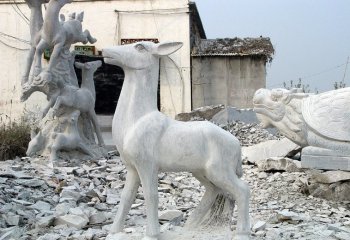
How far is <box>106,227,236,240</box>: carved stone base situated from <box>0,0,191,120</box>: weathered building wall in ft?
35.2

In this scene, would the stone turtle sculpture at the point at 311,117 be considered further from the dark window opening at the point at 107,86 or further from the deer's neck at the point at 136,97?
the dark window opening at the point at 107,86

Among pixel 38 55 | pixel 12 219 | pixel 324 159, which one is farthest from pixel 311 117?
pixel 38 55

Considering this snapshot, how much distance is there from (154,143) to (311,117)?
3.20 metres

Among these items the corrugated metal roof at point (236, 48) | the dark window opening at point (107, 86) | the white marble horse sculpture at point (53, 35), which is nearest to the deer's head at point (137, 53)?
the white marble horse sculpture at point (53, 35)

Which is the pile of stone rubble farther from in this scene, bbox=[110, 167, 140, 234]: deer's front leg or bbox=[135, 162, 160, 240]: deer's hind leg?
bbox=[135, 162, 160, 240]: deer's hind leg

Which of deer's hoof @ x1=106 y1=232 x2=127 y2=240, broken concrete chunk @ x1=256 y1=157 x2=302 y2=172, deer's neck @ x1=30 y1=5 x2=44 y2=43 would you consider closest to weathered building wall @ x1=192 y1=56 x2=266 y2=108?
deer's neck @ x1=30 y1=5 x2=44 y2=43

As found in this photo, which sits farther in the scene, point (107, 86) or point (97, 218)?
point (107, 86)

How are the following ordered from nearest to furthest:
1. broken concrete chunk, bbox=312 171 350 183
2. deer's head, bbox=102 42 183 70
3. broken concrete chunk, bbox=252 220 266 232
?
deer's head, bbox=102 42 183 70
broken concrete chunk, bbox=252 220 266 232
broken concrete chunk, bbox=312 171 350 183

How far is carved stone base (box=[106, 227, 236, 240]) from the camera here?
10.9 feet

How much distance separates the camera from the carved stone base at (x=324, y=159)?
5578 mm

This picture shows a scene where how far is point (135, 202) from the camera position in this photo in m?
5.62

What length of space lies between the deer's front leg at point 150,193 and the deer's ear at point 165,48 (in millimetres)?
843

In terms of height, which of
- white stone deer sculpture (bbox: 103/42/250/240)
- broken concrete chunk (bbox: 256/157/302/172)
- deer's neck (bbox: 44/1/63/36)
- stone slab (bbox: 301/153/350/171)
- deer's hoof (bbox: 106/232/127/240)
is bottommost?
broken concrete chunk (bbox: 256/157/302/172)

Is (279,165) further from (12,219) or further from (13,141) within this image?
(13,141)
